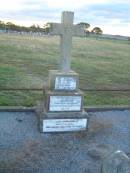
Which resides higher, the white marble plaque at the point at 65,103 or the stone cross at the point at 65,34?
the stone cross at the point at 65,34

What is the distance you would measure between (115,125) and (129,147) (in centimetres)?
107

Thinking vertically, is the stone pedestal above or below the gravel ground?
above

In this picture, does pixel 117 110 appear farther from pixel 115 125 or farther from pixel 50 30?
pixel 50 30

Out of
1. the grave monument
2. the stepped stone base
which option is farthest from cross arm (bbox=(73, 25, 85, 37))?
the stepped stone base

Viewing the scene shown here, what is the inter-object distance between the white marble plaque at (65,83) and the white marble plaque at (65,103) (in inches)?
7.8

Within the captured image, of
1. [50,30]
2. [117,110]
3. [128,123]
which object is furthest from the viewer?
[117,110]

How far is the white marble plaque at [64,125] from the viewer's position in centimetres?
784

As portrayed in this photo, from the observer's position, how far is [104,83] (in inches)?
565

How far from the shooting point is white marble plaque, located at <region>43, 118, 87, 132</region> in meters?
7.84

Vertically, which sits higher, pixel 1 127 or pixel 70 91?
pixel 70 91

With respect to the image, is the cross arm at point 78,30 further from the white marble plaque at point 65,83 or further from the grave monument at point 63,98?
the white marble plaque at point 65,83

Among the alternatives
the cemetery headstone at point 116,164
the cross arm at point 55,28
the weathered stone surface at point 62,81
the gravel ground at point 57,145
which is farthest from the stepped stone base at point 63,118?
the cemetery headstone at point 116,164

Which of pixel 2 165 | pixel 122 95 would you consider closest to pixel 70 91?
pixel 2 165

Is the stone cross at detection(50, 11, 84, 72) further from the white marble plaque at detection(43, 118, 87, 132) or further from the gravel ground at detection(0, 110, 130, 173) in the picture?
the gravel ground at detection(0, 110, 130, 173)
